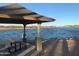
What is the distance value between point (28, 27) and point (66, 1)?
1.80ft

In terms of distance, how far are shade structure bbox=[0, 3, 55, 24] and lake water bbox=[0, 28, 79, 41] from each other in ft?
0.39

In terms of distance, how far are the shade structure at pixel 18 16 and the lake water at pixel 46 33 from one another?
0.12m

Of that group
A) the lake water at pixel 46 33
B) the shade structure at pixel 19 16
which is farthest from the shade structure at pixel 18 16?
the lake water at pixel 46 33

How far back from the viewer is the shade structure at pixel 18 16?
58.2ft

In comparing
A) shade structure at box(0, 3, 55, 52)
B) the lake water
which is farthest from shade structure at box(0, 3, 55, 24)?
the lake water

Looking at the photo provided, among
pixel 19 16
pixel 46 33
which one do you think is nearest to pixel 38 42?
pixel 46 33

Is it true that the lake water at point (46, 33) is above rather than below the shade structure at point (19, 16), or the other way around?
below

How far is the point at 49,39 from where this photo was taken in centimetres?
1781

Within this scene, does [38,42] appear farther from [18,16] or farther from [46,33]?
[18,16]

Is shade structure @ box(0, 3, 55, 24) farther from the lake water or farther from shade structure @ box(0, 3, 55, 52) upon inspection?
the lake water

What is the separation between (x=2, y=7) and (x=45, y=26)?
1.84 feet

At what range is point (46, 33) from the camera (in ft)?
58.4

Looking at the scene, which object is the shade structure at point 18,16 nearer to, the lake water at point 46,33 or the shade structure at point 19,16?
the shade structure at point 19,16

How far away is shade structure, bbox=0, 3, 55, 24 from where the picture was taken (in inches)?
699
